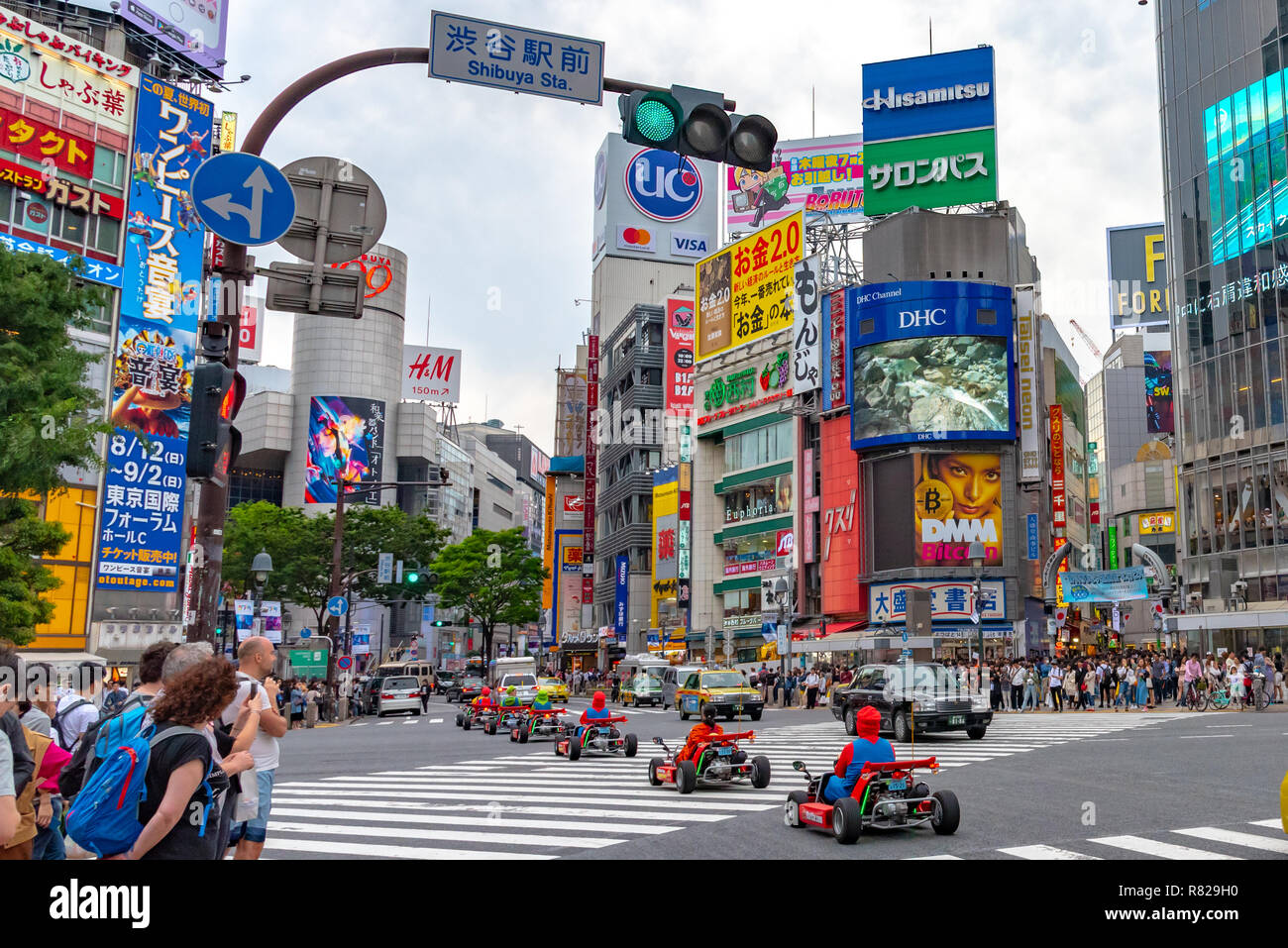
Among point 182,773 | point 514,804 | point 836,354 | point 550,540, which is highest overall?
point 836,354

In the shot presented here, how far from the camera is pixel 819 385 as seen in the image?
67.0 metres

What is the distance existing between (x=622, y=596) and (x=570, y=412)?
3546 centimetres

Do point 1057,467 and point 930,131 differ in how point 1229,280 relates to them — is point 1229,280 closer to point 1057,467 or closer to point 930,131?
point 1057,467

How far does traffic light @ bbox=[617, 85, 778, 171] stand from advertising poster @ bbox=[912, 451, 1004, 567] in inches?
2158

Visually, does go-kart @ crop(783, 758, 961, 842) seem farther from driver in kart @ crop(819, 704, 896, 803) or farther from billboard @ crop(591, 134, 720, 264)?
billboard @ crop(591, 134, 720, 264)

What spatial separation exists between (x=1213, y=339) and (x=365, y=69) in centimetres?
5797

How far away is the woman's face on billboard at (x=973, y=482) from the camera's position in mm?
61594

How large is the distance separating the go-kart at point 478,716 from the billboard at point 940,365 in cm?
3316

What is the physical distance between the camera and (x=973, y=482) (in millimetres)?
61719

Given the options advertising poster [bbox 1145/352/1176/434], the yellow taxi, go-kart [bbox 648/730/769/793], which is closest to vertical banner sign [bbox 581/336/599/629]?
the yellow taxi

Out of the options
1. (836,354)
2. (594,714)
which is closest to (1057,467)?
(836,354)

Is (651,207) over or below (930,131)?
over
